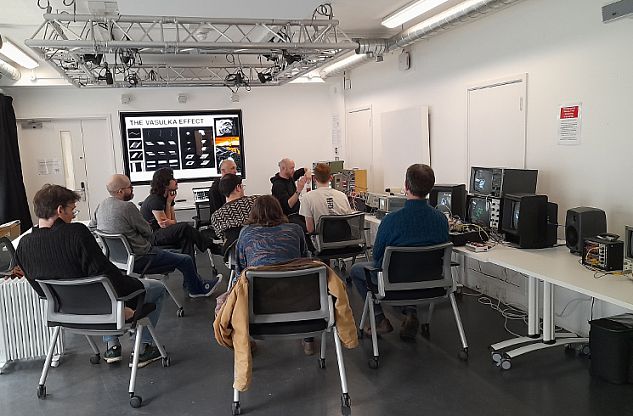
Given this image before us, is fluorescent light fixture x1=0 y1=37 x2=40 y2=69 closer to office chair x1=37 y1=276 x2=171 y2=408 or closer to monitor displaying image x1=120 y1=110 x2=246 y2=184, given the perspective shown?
monitor displaying image x1=120 y1=110 x2=246 y2=184

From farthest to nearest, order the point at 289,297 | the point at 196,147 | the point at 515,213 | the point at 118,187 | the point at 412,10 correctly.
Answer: the point at 196,147
the point at 412,10
the point at 118,187
the point at 515,213
the point at 289,297

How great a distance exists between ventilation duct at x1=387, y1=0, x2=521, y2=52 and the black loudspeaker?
1740mm

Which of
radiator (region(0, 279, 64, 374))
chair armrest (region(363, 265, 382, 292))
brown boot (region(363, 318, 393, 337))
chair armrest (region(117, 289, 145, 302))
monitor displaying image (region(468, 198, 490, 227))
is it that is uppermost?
monitor displaying image (region(468, 198, 490, 227))

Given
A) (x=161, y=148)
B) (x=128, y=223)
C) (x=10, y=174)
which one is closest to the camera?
(x=128, y=223)

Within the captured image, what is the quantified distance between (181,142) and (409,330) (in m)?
5.79

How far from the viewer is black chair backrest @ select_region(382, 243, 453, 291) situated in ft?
10.4

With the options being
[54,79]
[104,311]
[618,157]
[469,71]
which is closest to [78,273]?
[104,311]

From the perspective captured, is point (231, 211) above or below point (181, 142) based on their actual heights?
below

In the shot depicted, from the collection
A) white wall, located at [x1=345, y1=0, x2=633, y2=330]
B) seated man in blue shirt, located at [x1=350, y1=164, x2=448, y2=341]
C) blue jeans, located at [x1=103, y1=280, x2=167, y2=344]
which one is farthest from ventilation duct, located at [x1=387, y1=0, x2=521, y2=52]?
blue jeans, located at [x1=103, y1=280, x2=167, y2=344]

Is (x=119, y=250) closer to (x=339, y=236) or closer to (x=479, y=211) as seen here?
(x=339, y=236)

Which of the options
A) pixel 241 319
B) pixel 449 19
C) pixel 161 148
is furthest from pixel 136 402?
pixel 161 148

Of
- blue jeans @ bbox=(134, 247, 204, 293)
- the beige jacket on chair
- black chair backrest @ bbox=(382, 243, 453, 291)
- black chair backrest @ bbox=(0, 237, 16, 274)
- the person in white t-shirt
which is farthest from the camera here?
the person in white t-shirt

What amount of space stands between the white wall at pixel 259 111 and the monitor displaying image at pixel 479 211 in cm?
462

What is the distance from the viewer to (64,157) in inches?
313
